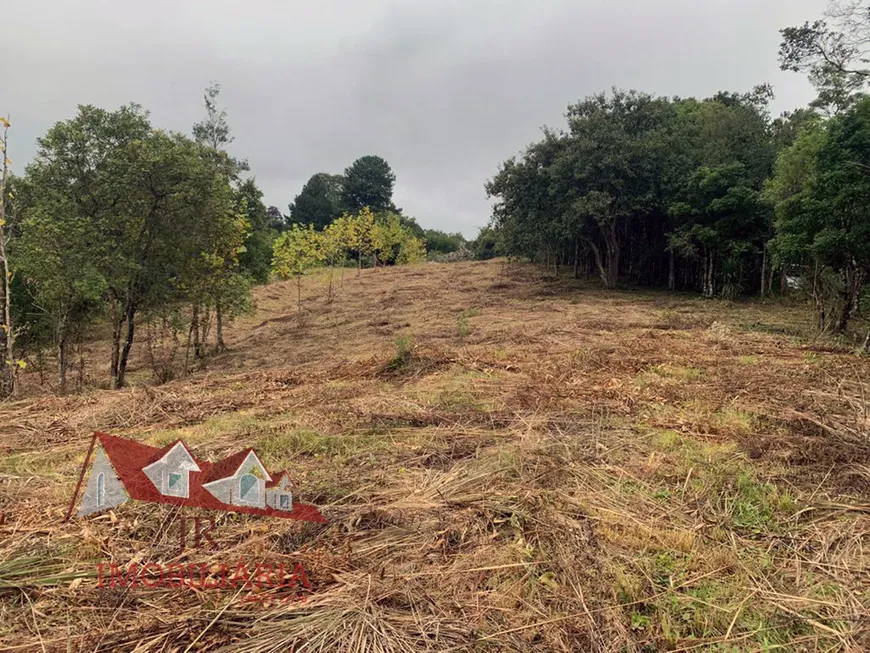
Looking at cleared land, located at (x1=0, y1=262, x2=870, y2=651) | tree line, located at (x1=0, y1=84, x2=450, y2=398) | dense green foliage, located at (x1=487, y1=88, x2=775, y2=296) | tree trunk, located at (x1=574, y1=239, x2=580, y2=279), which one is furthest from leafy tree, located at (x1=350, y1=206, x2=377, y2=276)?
cleared land, located at (x1=0, y1=262, x2=870, y2=651)

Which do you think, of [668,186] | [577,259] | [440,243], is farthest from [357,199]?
[668,186]

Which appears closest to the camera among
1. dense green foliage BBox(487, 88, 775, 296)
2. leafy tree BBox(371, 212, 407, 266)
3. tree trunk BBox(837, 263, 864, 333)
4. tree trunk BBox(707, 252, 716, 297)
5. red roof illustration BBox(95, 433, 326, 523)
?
red roof illustration BBox(95, 433, 326, 523)

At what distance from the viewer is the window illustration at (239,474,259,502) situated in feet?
9.07

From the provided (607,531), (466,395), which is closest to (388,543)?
(607,531)

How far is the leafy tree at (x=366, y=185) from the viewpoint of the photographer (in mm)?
46656

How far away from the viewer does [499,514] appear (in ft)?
9.35

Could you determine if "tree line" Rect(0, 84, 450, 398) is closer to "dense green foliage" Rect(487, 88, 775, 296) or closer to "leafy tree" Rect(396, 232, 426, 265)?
"dense green foliage" Rect(487, 88, 775, 296)

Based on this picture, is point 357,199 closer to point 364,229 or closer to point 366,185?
point 366,185

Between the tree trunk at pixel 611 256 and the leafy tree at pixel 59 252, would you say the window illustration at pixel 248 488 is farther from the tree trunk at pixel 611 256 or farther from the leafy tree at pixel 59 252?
the tree trunk at pixel 611 256

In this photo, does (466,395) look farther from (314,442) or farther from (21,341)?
(21,341)

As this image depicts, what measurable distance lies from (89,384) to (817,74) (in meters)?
17.8

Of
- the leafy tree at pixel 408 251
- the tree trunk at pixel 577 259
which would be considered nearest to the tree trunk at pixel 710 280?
the tree trunk at pixel 577 259

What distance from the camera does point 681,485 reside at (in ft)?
10.5

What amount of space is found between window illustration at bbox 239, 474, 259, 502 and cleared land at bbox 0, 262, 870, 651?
13cm
